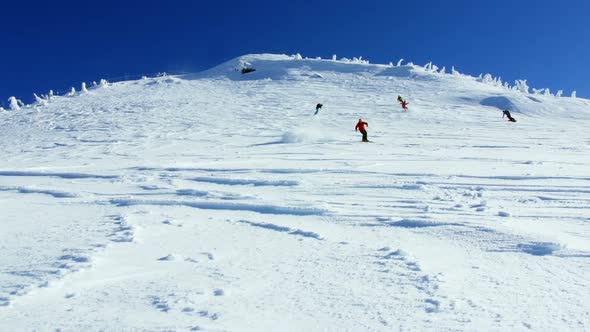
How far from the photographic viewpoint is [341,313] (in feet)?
11.9

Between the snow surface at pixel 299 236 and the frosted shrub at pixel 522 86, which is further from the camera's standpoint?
the frosted shrub at pixel 522 86

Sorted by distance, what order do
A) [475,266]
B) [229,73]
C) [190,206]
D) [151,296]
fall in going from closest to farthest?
[151,296] → [475,266] → [190,206] → [229,73]

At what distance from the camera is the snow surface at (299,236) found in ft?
12.0

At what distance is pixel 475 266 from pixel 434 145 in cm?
1185

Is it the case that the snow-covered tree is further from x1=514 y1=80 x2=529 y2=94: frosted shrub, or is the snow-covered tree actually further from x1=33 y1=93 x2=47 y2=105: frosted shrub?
x1=33 y1=93 x2=47 y2=105: frosted shrub

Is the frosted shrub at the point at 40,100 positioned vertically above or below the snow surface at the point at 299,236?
above

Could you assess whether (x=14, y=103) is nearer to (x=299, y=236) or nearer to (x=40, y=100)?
(x=40, y=100)

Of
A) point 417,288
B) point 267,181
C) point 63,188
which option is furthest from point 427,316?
point 63,188

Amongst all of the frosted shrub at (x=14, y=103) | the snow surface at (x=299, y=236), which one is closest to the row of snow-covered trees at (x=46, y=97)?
the frosted shrub at (x=14, y=103)

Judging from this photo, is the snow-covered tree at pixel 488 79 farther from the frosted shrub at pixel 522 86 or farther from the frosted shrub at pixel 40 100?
the frosted shrub at pixel 40 100

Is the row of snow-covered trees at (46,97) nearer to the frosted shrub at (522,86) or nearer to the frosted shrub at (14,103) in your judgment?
the frosted shrub at (14,103)

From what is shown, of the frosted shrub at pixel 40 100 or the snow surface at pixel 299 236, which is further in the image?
the frosted shrub at pixel 40 100

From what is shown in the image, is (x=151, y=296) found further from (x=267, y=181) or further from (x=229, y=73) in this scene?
(x=229, y=73)

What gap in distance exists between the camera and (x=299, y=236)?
581cm
